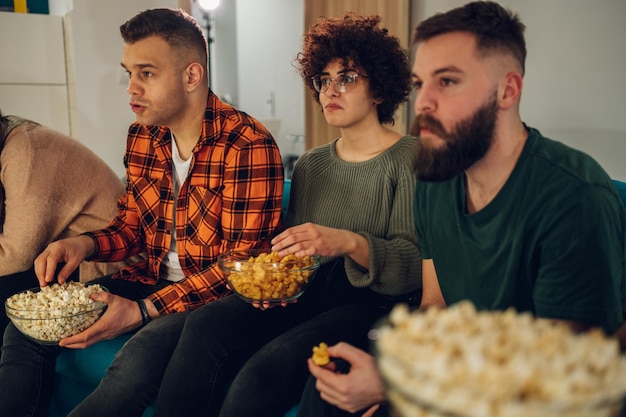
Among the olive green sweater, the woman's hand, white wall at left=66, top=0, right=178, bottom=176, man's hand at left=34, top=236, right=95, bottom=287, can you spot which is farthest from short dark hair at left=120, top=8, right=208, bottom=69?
white wall at left=66, top=0, right=178, bottom=176

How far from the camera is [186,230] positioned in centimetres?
188

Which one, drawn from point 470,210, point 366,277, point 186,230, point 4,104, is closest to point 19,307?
point 186,230

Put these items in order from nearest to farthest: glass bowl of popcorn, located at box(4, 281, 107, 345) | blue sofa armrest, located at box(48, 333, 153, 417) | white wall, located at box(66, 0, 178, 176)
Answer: glass bowl of popcorn, located at box(4, 281, 107, 345), blue sofa armrest, located at box(48, 333, 153, 417), white wall, located at box(66, 0, 178, 176)

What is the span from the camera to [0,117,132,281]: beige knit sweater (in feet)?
6.40

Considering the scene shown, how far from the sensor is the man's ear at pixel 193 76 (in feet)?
6.19

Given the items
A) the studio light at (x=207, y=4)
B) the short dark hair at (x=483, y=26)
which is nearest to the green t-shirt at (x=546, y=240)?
the short dark hair at (x=483, y=26)

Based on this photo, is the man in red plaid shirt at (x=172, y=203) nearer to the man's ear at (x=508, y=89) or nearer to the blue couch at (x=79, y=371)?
the blue couch at (x=79, y=371)

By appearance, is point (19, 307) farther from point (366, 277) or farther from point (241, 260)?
point (366, 277)

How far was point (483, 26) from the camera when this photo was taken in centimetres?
117

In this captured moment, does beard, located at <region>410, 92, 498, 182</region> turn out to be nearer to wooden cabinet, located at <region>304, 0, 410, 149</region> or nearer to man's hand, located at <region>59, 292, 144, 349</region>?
man's hand, located at <region>59, 292, 144, 349</region>

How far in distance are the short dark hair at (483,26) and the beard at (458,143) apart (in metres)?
0.11

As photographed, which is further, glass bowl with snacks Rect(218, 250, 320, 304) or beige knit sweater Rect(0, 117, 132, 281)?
beige knit sweater Rect(0, 117, 132, 281)

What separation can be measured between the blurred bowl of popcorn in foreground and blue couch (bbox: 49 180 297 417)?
1.31m

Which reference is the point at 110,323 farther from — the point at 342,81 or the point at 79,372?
the point at 342,81
